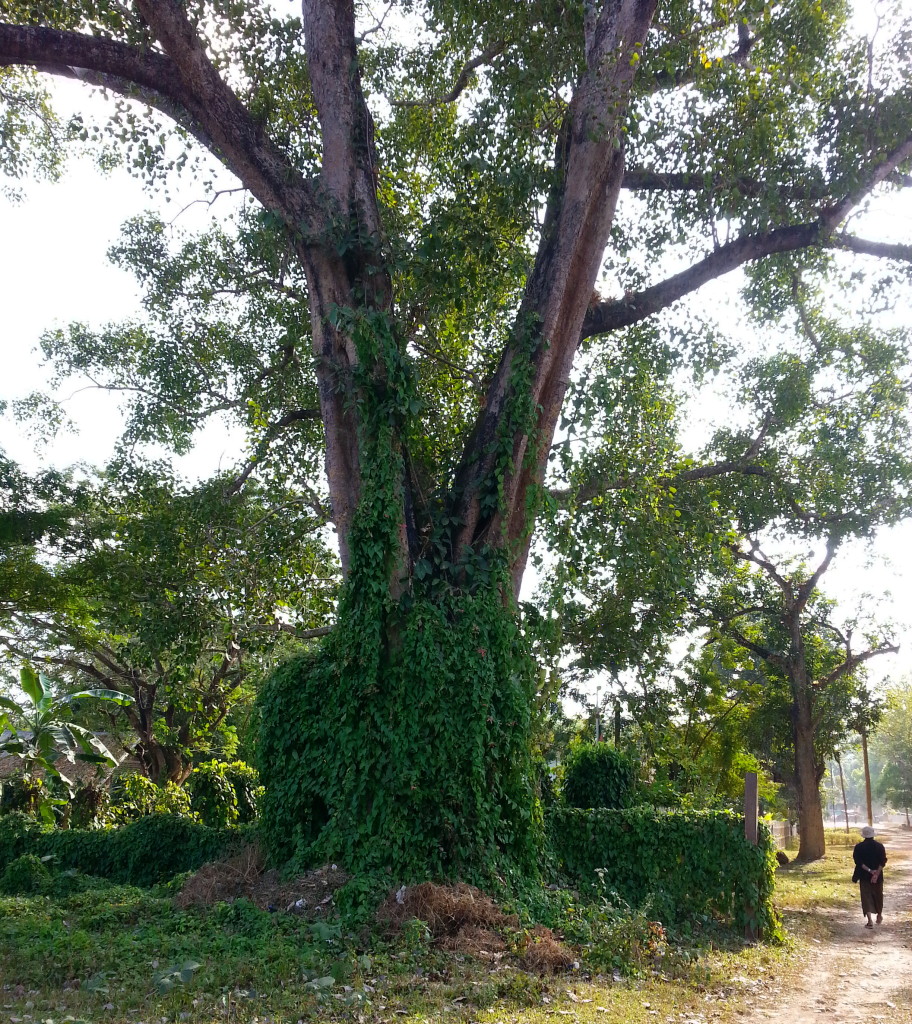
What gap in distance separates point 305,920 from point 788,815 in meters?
39.0

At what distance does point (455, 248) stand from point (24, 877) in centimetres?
1033

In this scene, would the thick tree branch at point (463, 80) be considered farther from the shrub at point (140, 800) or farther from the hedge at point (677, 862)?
the shrub at point (140, 800)

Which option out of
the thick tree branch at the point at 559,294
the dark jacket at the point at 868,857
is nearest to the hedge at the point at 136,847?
the thick tree branch at the point at 559,294

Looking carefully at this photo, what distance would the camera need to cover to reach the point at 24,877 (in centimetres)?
1152

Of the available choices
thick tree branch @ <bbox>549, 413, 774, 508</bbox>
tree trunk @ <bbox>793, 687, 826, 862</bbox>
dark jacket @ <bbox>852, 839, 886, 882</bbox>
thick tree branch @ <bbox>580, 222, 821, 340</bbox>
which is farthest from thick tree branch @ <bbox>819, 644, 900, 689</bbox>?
thick tree branch @ <bbox>580, 222, 821, 340</bbox>

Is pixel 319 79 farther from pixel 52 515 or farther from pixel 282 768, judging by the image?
pixel 52 515

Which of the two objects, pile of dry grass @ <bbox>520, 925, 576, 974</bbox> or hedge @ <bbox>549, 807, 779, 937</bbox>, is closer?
pile of dry grass @ <bbox>520, 925, 576, 974</bbox>

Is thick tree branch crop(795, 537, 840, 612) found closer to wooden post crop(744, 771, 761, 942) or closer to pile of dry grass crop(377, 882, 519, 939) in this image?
wooden post crop(744, 771, 761, 942)

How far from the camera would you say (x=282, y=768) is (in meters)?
10.1

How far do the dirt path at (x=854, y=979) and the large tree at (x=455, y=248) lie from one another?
3.04m

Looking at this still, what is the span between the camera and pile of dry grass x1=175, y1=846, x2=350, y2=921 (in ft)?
27.0

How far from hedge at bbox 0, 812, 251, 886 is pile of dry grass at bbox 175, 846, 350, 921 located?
6.09ft

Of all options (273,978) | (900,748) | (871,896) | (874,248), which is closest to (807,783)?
(871,896)

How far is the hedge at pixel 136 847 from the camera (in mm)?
12117
